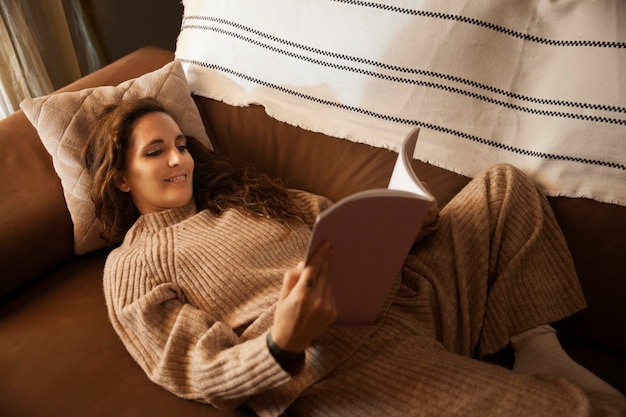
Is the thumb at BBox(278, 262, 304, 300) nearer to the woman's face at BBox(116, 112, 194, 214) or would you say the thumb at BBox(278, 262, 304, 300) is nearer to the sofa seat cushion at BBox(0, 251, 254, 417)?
the sofa seat cushion at BBox(0, 251, 254, 417)

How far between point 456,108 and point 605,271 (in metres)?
0.46

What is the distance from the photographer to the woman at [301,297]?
0.92m

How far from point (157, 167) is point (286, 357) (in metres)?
0.57

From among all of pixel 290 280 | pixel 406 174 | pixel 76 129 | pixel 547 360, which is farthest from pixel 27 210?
pixel 547 360

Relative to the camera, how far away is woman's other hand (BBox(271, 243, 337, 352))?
2.77 feet

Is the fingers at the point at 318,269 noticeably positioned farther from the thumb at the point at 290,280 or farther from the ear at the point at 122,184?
the ear at the point at 122,184

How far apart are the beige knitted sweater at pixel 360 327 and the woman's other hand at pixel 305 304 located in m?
0.06

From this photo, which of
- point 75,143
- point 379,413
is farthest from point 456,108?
point 75,143

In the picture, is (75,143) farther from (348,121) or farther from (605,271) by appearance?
(605,271)

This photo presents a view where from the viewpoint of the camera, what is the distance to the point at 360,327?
107 centimetres

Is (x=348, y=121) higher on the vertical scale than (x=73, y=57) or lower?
lower

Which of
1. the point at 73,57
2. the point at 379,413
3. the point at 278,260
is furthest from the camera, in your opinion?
the point at 73,57

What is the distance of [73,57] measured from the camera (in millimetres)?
2156

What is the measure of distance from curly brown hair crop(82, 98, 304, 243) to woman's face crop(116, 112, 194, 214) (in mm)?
23
